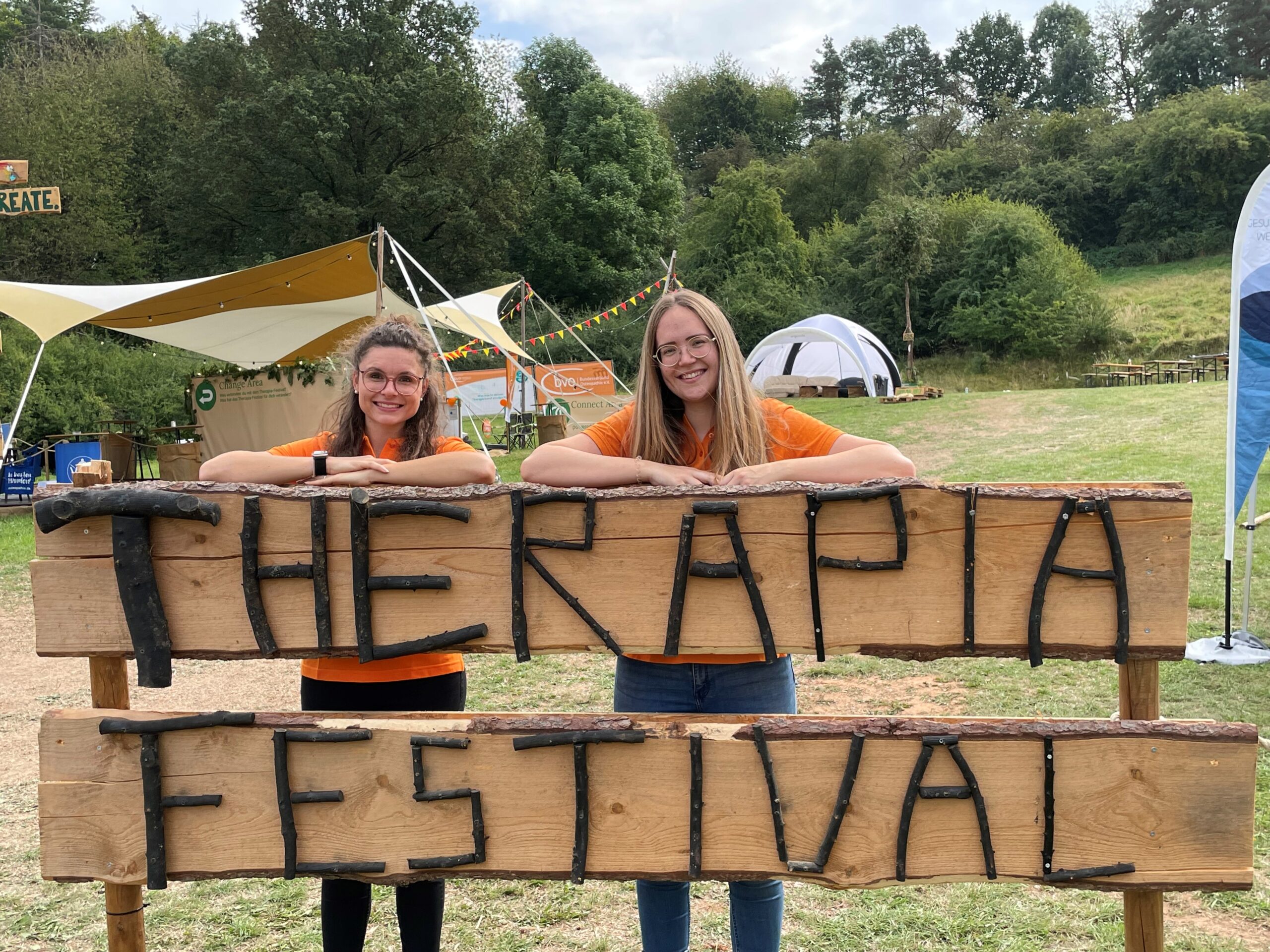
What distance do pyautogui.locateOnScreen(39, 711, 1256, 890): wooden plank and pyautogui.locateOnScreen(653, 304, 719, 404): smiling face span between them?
664 millimetres

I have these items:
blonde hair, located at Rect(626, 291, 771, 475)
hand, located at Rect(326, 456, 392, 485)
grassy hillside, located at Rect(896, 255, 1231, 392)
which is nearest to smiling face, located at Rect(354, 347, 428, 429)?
hand, located at Rect(326, 456, 392, 485)

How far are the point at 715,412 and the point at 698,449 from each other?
0.28ft

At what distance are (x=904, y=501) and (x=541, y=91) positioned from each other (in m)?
38.1

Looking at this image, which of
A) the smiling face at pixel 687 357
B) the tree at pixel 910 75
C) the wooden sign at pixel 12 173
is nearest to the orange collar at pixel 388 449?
the smiling face at pixel 687 357

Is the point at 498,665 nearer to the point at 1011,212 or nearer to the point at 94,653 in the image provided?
the point at 94,653

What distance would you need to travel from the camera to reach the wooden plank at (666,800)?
158 centimetres

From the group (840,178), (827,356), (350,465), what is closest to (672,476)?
(350,465)

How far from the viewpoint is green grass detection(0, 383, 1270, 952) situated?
2.61 metres

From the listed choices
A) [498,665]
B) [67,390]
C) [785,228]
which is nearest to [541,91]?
[785,228]

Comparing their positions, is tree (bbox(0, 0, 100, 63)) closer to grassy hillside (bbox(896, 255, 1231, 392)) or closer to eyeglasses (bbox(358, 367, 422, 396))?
grassy hillside (bbox(896, 255, 1231, 392))

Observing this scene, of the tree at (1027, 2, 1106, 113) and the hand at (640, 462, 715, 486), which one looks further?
the tree at (1027, 2, 1106, 113)

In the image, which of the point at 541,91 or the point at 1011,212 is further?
the point at 541,91

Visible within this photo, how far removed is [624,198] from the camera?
109 ft

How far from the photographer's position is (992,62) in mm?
58781
